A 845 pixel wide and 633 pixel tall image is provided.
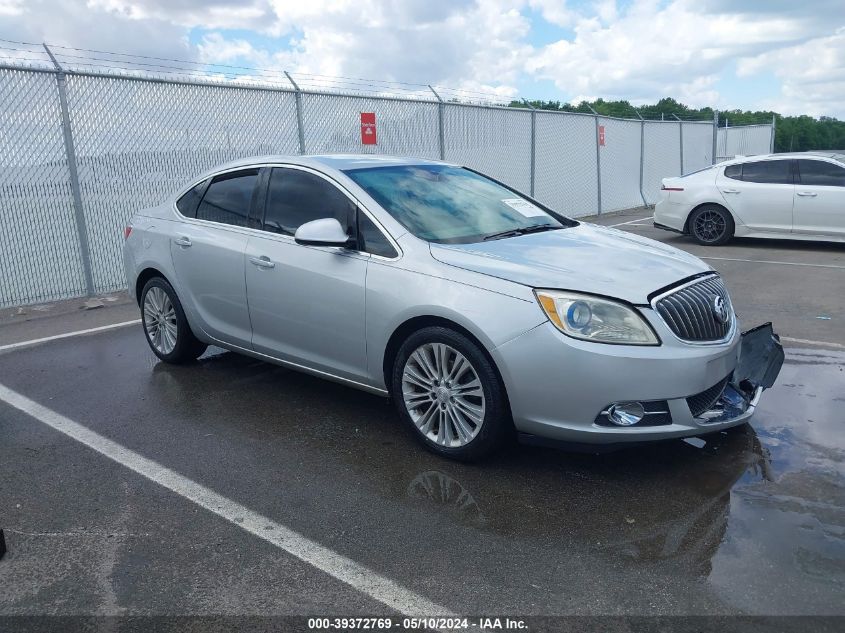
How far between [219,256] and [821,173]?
9.98 metres

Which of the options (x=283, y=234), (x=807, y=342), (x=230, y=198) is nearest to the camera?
(x=283, y=234)

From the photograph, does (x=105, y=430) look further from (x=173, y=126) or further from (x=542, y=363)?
(x=173, y=126)

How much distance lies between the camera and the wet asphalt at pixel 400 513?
3002mm

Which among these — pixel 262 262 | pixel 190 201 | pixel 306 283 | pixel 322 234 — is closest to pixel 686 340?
pixel 322 234

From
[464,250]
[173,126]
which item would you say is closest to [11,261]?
[173,126]

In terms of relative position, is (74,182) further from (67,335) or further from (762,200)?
(762,200)

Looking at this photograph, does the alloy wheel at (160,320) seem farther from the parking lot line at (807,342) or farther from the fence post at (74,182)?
the parking lot line at (807,342)

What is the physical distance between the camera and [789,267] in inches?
409

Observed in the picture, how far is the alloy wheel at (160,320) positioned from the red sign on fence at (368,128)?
671 cm

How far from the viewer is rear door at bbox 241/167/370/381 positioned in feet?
14.9

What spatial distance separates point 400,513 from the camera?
12.0 ft

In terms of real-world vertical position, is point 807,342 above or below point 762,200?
below

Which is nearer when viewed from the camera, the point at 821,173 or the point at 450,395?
the point at 450,395

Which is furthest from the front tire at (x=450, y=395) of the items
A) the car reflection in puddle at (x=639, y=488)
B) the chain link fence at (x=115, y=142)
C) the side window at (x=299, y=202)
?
the chain link fence at (x=115, y=142)
